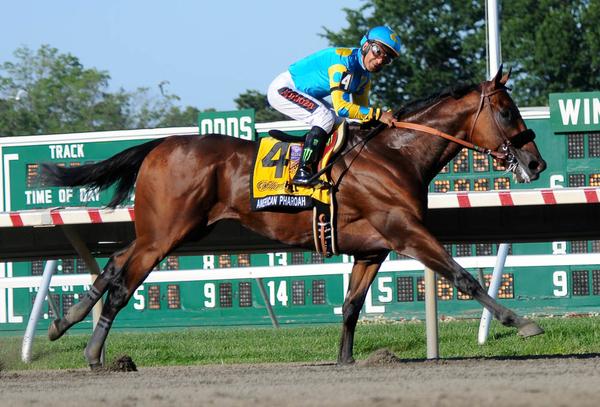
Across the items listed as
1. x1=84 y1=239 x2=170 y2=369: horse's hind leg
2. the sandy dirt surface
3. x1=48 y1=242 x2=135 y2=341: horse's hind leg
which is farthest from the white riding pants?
the sandy dirt surface

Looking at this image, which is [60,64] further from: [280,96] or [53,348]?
[280,96]

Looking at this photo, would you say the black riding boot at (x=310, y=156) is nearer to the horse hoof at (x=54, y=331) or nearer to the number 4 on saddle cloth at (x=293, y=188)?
the number 4 on saddle cloth at (x=293, y=188)

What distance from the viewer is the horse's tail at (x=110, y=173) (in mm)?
9023

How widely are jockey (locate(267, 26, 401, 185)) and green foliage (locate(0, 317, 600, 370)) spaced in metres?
2.88

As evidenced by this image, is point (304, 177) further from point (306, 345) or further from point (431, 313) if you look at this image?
point (306, 345)

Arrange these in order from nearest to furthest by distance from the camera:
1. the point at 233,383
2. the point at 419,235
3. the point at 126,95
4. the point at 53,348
Answer: 1. the point at 233,383
2. the point at 419,235
3. the point at 53,348
4. the point at 126,95

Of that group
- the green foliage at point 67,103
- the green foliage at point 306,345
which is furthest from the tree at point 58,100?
the green foliage at point 306,345

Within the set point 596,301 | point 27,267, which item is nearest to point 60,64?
point 27,267

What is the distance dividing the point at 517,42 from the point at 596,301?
81.4ft

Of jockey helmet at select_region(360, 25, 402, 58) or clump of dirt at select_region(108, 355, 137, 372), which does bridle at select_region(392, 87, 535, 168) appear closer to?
jockey helmet at select_region(360, 25, 402, 58)

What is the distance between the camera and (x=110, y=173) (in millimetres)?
9117

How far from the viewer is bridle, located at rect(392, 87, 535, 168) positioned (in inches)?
328

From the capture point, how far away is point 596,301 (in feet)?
47.7

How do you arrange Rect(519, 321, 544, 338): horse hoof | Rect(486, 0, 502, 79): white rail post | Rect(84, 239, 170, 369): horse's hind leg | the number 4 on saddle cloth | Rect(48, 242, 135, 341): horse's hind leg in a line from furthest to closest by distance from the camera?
Rect(486, 0, 502, 79): white rail post, Rect(48, 242, 135, 341): horse's hind leg, Rect(84, 239, 170, 369): horse's hind leg, the number 4 on saddle cloth, Rect(519, 321, 544, 338): horse hoof
